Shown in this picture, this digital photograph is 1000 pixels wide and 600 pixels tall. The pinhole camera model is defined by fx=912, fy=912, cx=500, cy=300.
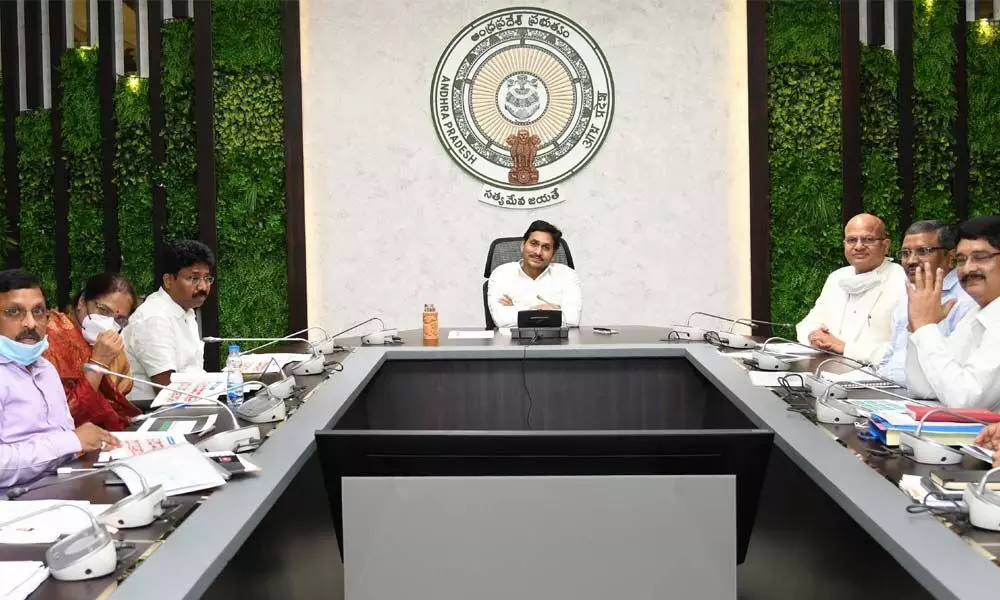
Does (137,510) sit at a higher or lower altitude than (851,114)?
lower

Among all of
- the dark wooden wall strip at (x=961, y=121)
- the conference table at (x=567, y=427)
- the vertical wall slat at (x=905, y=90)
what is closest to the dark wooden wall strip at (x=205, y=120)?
the conference table at (x=567, y=427)

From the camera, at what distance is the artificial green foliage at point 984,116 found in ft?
17.8

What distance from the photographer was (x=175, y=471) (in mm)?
1760

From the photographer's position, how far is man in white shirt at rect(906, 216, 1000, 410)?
239 centimetres

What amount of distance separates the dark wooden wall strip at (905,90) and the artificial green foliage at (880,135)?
43 mm

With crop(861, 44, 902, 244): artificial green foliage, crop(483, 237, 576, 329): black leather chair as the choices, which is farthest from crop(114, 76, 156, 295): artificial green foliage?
crop(861, 44, 902, 244): artificial green foliage

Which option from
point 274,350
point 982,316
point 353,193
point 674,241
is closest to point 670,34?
point 674,241

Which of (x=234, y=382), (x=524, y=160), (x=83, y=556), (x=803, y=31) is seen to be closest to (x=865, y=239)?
(x=803, y=31)

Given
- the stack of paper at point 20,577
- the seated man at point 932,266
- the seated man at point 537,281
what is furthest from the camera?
the seated man at point 537,281

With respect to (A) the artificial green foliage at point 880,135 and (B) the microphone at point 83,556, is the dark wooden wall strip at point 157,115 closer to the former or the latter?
(A) the artificial green foliage at point 880,135

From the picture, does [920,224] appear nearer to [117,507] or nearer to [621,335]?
[621,335]

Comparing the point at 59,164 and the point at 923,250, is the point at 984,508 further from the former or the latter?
the point at 59,164

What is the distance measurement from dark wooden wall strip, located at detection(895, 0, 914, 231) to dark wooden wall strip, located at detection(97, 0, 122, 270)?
187 inches

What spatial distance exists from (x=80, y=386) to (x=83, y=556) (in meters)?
1.71
